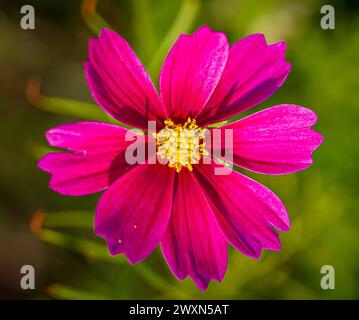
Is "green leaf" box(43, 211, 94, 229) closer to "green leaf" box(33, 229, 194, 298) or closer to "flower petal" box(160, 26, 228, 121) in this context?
"green leaf" box(33, 229, 194, 298)

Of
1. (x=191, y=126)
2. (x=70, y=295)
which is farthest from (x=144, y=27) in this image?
(x=70, y=295)

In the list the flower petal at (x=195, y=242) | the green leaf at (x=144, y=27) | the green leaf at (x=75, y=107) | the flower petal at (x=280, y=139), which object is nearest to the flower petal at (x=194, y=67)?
the flower petal at (x=280, y=139)

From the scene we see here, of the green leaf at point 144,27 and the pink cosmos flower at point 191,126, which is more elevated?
the green leaf at point 144,27

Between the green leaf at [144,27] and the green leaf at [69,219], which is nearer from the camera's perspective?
the green leaf at [144,27]

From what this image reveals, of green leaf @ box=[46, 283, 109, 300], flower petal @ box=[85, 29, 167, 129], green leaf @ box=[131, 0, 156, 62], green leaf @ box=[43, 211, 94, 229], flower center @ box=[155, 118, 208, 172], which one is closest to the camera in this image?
flower petal @ box=[85, 29, 167, 129]

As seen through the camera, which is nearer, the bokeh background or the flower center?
the flower center

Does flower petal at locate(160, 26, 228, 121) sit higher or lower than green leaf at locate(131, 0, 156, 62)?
lower

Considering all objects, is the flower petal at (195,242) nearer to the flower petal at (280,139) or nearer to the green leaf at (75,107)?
the flower petal at (280,139)

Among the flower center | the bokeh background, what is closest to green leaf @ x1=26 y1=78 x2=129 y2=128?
the bokeh background
